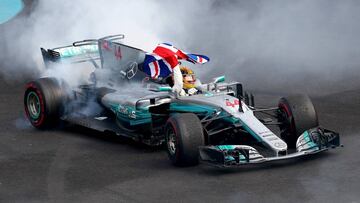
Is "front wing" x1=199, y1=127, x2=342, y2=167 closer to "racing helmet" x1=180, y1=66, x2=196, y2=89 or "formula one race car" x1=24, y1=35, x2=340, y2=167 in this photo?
"formula one race car" x1=24, y1=35, x2=340, y2=167

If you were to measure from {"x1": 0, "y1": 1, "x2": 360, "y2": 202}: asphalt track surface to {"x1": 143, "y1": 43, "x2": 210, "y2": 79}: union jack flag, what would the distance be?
1020 mm

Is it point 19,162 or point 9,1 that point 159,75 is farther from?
point 9,1

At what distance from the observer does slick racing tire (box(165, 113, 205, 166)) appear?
30.1 ft

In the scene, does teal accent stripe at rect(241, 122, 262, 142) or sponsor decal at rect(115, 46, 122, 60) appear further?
sponsor decal at rect(115, 46, 122, 60)

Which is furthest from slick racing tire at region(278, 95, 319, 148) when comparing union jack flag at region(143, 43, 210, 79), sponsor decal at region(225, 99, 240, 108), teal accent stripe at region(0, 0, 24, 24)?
teal accent stripe at region(0, 0, 24, 24)

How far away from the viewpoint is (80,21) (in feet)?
51.4

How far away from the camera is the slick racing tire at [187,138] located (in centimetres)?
918

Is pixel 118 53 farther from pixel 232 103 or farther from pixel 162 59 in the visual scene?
pixel 232 103

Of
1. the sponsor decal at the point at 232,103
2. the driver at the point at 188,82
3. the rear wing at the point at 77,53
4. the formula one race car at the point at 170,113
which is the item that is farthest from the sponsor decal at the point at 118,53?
the sponsor decal at the point at 232,103

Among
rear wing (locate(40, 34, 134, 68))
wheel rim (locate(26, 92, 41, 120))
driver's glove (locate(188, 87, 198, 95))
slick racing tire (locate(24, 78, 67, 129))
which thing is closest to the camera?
driver's glove (locate(188, 87, 198, 95))

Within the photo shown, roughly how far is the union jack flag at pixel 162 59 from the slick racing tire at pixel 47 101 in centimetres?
147

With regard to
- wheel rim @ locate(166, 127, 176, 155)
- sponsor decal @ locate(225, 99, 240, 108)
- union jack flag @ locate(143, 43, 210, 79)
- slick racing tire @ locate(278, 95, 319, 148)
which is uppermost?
union jack flag @ locate(143, 43, 210, 79)

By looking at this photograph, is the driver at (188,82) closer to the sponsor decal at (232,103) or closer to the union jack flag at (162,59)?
the union jack flag at (162,59)

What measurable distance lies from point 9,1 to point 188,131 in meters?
16.6
